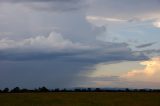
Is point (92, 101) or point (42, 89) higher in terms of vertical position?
point (42, 89)

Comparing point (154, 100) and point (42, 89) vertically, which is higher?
point (42, 89)

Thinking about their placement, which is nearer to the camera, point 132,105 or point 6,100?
point 132,105

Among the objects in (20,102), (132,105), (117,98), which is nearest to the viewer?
(132,105)

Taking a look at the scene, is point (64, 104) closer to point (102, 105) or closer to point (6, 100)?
point (102, 105)

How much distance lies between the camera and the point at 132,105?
207 ft

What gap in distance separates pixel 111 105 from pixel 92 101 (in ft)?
15.9

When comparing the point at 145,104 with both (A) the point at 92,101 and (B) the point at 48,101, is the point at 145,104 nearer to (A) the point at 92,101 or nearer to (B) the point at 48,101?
(A) the point at 92,101

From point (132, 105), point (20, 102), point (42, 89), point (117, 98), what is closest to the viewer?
point (132, 105)

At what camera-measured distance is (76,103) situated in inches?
2581

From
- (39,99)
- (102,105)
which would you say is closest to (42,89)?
(39,99)

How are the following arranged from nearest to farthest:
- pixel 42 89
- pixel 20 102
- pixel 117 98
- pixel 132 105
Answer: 1. pixel 132 105
2. pixel 20 102
3. pixel 117 98
4. pixel 42 89

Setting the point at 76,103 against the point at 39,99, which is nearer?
the point at 76,103

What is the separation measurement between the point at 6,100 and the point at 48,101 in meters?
6.05

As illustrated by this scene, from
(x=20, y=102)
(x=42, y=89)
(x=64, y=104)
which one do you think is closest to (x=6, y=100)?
(x=20, y=102)
